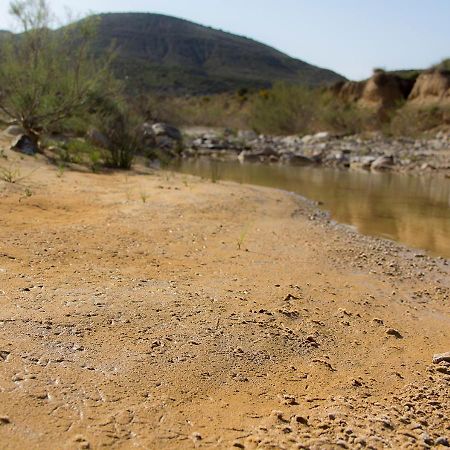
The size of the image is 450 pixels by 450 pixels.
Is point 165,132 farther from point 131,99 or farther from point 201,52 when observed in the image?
point 201,52

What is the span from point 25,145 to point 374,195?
6.16 metres

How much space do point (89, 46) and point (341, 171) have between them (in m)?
7.22

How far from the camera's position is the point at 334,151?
18.5 m

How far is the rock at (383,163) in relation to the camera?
15.6 meters

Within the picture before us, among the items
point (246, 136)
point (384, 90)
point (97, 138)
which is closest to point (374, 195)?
point (97, 138)

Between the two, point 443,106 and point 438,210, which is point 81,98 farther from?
point 443,106

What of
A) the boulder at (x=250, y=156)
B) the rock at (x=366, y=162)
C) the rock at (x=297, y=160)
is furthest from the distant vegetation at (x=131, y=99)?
the rock at (x=366, y=162)

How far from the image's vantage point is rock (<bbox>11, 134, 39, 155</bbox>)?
9.62 metres

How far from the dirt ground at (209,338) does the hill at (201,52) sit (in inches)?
2293

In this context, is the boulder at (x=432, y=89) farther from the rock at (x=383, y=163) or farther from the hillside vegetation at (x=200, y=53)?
the hillside vegetation at (x=200, y=53)

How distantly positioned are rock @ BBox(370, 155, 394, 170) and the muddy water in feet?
4.12

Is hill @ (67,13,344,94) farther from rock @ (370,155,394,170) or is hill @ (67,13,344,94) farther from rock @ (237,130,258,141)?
rock @ (370,155,394,170)

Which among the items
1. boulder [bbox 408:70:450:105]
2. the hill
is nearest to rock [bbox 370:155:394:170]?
boulder [bbox 408:70:450:105]

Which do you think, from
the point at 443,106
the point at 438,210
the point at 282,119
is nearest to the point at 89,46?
the point at 438,210
